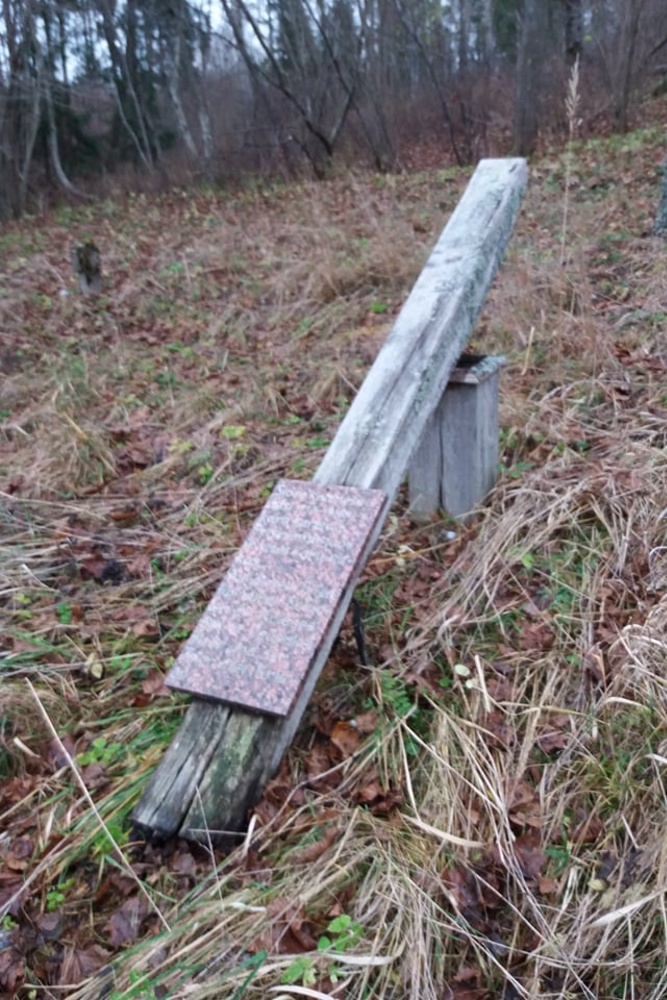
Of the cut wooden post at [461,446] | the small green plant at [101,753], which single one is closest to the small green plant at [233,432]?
the cut wooden post at [461,446]

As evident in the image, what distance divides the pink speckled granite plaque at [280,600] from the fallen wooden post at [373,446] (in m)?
0.03

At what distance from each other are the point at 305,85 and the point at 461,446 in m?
11.8

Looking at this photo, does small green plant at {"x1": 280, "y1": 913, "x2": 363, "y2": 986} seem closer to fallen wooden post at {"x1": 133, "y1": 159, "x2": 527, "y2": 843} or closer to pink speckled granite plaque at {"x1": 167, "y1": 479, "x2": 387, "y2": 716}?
fallen wooden post at {"x1": 133, "y1": 159, "x2": 527, "y2": 843}

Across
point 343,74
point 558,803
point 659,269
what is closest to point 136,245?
point 343,74

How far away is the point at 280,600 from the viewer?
1983mm

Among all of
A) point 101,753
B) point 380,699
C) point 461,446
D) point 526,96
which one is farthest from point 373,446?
point 526,96

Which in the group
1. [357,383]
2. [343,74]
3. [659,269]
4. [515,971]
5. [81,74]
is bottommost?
[515,971]

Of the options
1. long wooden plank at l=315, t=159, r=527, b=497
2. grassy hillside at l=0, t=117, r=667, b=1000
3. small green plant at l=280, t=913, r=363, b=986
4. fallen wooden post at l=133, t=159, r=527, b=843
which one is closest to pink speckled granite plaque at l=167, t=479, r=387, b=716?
fallen wooden post at l=133, t=159, r=527, b=843

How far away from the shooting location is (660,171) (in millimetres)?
7562

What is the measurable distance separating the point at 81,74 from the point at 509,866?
68.9 ft

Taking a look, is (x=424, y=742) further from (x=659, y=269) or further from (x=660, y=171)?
(x=660, y=171)

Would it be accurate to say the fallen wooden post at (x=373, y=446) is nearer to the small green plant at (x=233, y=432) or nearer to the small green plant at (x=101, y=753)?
the small green plant at (x=101, y=753)

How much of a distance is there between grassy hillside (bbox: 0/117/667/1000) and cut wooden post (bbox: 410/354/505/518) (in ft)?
0.35

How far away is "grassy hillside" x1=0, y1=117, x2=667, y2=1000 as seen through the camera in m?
1.62
